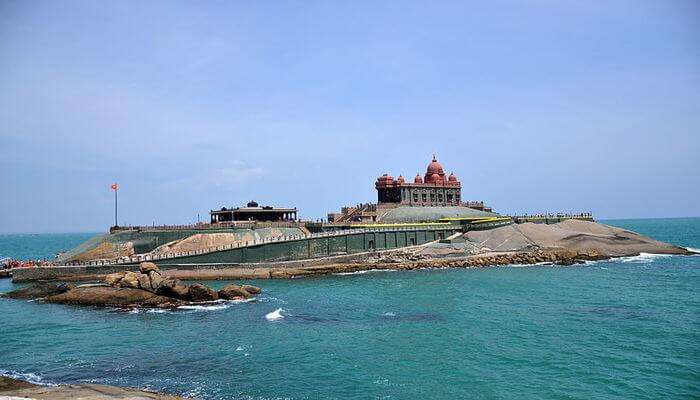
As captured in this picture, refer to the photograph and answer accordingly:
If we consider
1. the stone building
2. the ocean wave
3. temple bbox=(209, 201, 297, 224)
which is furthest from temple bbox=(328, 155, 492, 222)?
the ocean wave

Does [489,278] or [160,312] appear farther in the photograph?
[489,278]

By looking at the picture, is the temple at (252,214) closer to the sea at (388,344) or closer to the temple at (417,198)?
the temple at (417,198)

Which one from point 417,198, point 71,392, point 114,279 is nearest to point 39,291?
point 114,279

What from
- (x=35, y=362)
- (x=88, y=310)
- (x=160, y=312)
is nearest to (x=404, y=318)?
(x=160, y=312)

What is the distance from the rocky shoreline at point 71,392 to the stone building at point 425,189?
8112 centimetres

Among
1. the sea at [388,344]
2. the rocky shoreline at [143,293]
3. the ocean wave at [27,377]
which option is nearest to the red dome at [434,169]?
the sea at [388,344]

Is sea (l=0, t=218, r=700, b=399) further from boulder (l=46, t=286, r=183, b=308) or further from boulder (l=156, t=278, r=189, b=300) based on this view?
boulder (l=156, t=278, r=189, b=300)

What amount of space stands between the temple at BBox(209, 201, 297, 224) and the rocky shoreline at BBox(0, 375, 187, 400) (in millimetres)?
60998

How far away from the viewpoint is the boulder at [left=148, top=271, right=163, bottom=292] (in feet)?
175

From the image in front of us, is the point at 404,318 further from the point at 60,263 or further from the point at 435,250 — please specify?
the point at 60,263

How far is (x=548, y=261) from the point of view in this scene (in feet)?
268

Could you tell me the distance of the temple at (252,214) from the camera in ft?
294

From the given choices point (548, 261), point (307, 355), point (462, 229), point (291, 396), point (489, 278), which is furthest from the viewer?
point (462, 229)

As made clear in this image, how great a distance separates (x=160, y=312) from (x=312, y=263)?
29.0 meters
